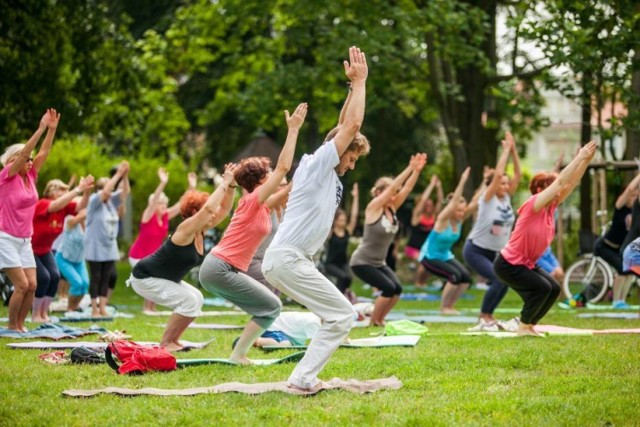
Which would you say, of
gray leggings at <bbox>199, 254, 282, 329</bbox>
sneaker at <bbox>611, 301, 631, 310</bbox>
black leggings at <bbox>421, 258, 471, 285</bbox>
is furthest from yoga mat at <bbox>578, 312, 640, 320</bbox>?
gray leggings at <bbox>199, 254, 282, 329</bbox>

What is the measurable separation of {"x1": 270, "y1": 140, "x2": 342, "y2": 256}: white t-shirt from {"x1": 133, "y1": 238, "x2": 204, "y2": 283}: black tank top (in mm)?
2660

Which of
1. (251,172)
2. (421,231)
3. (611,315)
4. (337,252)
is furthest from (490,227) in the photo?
(421,231)

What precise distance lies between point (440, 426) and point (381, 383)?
1.51 meters

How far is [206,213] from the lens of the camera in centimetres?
954

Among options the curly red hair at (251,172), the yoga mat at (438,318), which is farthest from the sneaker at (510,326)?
the curly red hair at (251,172)

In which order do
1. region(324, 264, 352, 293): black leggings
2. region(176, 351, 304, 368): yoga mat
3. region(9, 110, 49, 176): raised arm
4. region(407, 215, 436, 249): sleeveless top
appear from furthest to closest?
Result: region(407, 215, 436, 249): sleeveless top → region(324, 264, 352, 293): black leggings → region(9, 110, 49, 176): raised arm → region(176, 351, 304, 368): yoga mat

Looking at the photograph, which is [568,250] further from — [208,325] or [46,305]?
[46,305]

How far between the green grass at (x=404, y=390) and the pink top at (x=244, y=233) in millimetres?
1058

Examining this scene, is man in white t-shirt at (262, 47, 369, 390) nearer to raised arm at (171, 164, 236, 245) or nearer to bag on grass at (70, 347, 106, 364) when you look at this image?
raised arm at (171, 164, 236, 245)

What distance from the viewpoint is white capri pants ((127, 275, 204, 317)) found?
33.1ft

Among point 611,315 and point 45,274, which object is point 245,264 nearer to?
point 45,274

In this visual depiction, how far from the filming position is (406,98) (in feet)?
110

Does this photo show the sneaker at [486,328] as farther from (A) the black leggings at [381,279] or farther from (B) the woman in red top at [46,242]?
(B) the woman in red top at [46,242]

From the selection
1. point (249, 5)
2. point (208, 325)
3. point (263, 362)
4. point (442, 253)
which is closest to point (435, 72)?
point (249, 5)
